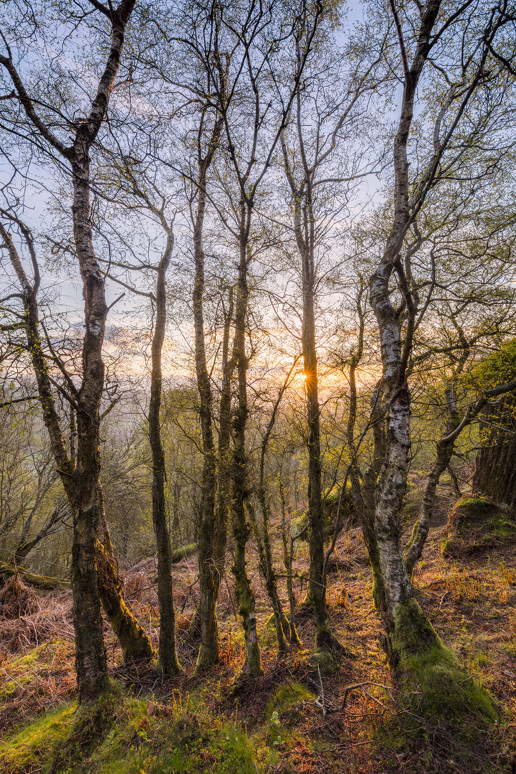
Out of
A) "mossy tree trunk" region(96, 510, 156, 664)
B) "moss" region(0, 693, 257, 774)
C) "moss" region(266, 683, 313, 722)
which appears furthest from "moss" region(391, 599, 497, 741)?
"mossy tree trunk" region(96, 510, 156, 664)

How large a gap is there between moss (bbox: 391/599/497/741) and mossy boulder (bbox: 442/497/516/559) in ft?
17.5

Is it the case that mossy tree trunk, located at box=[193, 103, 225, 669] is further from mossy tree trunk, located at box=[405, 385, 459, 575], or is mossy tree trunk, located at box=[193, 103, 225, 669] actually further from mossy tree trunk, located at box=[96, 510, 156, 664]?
mossy tree trunk, located at box=[405, 385, 459, 575]

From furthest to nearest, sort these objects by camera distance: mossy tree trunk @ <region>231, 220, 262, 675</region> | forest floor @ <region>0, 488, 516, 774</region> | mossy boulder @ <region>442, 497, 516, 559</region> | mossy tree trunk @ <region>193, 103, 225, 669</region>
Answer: mossy boulder @ <region>442, 497, 516, 559</region> → mossy tree trunk @ <region>193, 103, 225, 669</region> → mossy tree trunk @ <region>231, 220, 262, 675</region> → forest floor @ <region>0, 488, 516, 774</region>

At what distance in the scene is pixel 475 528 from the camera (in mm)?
7602

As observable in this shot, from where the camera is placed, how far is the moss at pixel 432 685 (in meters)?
2.57

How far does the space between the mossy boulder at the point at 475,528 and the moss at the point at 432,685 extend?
17.5 feet

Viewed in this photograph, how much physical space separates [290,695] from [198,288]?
6.47 meters

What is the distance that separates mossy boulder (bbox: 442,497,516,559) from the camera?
23.3 feet

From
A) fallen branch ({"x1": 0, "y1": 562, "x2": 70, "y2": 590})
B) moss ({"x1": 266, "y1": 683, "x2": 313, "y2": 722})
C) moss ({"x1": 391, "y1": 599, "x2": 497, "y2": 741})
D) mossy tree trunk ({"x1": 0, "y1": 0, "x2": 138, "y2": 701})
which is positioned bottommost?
fallen branch ({"x1": 0, "y1": 562, "x2": 70, "y2": 590})

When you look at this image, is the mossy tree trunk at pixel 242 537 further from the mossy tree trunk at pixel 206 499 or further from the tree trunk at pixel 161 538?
the tree trunk at pixel 161 538

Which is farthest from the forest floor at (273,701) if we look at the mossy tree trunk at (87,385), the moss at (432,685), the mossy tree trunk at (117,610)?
the mossy tree trunk at (87,385)

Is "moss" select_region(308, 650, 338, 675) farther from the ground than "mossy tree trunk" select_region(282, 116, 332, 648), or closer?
closer

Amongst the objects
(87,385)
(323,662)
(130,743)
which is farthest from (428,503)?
(87,385)

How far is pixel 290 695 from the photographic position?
383 cm
